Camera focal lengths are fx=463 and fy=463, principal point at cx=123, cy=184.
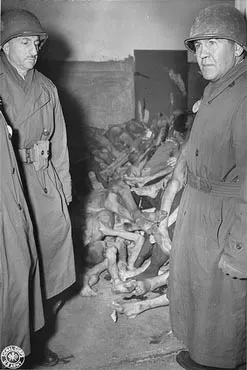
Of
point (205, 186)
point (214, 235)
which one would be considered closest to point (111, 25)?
point (205, 186)

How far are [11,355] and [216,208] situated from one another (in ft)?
4.23

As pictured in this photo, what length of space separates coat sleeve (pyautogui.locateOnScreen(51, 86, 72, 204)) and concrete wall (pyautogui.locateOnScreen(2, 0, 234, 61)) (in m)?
3.71

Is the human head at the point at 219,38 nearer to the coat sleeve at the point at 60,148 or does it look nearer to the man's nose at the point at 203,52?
the man's nose at the point at 203,52

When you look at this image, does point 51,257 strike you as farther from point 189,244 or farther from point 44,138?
point 189,244

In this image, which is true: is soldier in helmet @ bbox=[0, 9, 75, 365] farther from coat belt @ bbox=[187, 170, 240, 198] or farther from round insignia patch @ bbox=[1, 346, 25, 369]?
coat belt @ bbox=[187, 170, 240, 198]

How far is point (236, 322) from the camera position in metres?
2.38

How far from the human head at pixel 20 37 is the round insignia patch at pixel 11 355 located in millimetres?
1567

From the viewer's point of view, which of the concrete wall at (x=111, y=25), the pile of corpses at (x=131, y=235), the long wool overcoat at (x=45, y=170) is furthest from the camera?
the concrete wall at (x=111, y=25)

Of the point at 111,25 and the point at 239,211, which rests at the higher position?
the point at 111,25

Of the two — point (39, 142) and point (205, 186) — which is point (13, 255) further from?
point (205, 186)

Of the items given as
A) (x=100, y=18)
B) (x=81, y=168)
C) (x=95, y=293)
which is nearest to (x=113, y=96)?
(x=100, y=18)

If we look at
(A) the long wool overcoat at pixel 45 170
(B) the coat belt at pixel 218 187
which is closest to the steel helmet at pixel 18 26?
(A) the long wool overcoat at pixel 45 170

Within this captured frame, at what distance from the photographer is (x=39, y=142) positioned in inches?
114

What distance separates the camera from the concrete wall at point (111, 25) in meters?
6.60
